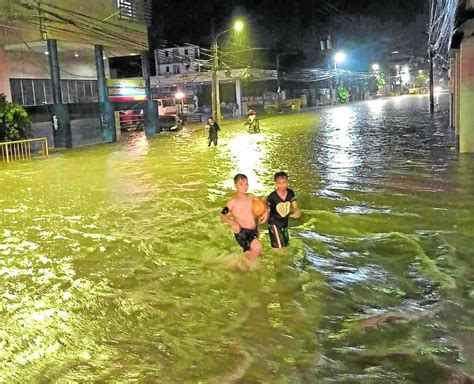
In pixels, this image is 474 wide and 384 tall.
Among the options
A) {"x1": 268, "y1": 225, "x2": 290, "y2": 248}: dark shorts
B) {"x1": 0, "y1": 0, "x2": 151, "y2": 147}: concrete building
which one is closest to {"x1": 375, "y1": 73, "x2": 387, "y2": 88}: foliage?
{"x1": 0, "y1": 0, "x2": 151, "y2": 147}: concrete building

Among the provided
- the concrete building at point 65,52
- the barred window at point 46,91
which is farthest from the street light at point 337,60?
the barred window at point 46,91

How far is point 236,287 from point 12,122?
19897mm

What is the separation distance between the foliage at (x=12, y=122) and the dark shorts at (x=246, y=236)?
18966 mm

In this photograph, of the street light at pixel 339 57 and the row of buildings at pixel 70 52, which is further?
the street light at pixel 339 57

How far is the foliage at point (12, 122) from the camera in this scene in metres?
23.7

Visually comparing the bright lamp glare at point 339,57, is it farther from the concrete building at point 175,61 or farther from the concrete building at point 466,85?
the concrete building at point 466,85

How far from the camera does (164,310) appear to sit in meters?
6.30

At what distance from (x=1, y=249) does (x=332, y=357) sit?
642 cm

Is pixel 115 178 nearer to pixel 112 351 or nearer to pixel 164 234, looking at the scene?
pixel 164 234

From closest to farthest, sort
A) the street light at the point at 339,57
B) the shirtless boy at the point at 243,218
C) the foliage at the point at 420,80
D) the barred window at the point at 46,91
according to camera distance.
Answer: the shirtless boy at the point at 243,218
the barred window at the point at 46,91
the street light at the point at 339,57
the foliage at the point at 420,80

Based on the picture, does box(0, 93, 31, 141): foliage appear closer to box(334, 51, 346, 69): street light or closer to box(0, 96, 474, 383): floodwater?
box(0, 96, 474, 383): floodwater

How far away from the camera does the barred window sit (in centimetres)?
2831

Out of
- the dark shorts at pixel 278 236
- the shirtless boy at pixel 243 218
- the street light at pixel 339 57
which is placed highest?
the street light at pixel 339 57

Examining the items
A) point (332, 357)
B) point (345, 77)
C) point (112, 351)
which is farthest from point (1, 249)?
point (345, 77)
